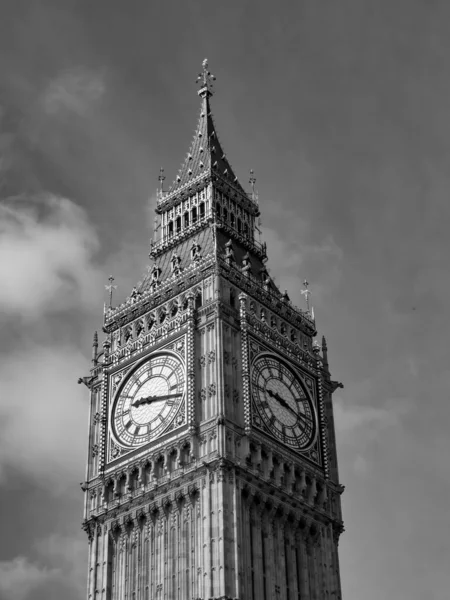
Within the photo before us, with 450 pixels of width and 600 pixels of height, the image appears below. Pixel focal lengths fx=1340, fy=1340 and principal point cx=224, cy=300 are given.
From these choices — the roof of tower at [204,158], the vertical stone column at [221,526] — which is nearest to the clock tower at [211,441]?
the vertical stone column at [221,526]

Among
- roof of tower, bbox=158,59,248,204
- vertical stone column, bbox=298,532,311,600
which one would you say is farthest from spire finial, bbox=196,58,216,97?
vertical stone column, bbox=298,532,311,600

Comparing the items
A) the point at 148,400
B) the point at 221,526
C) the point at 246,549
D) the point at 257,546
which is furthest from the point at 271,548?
the point at 148,400

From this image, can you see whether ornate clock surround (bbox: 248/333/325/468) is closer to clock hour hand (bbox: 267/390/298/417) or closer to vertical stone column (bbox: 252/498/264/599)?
clock hour hand (bbox: 267/390/298/417)

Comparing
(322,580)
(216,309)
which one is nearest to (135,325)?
(216,309)

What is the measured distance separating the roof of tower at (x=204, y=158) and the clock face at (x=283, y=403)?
52.1 ft

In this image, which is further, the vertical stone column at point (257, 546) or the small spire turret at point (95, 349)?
the small spire turret at point (95, 349)

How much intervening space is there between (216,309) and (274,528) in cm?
1280

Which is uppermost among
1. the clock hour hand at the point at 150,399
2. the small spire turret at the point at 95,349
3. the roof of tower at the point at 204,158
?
the roof of tower at the point at 204,158

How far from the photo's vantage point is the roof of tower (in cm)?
8862

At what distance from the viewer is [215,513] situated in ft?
227

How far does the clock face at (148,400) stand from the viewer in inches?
2936

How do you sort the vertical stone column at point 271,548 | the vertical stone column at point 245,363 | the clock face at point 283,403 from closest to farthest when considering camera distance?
the vertical stone column at point 271,548, the vertical stone column at point 245,363, the clock face at point 283,403

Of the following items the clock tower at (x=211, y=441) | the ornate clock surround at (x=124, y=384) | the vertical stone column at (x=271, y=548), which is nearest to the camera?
the vertical stone column at (x=271, y=548)

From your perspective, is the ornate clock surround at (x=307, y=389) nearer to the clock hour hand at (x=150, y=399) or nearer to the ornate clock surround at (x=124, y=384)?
the ornate clock surround at (x=124, y=384)
